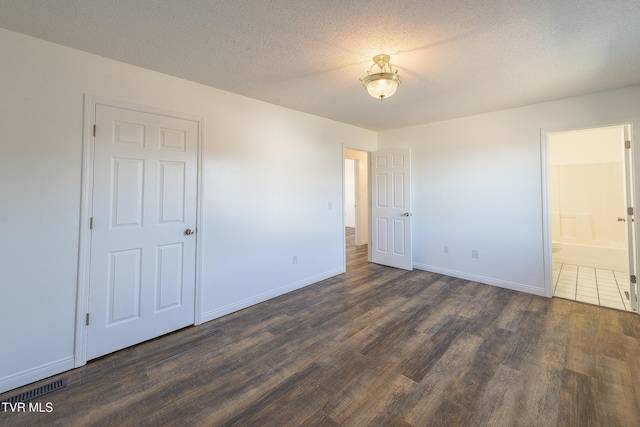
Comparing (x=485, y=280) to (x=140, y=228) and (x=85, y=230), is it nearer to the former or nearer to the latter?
(x=140, y=228)

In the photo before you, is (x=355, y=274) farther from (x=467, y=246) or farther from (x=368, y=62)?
(x=368, y=62)

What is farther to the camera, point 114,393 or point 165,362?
point 165,362

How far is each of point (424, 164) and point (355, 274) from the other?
2176mm

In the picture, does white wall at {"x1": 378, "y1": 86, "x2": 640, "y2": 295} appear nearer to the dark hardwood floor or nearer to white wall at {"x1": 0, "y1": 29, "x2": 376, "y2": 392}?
the dark hardwood floor

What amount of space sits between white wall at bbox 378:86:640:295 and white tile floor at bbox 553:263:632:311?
1.58 ft

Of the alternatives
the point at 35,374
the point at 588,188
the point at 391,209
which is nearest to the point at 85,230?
the point at 35,374

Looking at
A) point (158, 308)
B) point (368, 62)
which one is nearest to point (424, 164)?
point (368, 62)

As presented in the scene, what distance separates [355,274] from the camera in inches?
166

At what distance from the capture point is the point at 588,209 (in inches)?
189

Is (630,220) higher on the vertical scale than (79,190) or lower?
lower

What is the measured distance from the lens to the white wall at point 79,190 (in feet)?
5.83

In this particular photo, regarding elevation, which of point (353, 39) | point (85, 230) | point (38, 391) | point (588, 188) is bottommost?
point (38, 391)

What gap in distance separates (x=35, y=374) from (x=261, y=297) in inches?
74.0

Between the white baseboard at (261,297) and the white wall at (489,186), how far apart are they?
1811 mm
